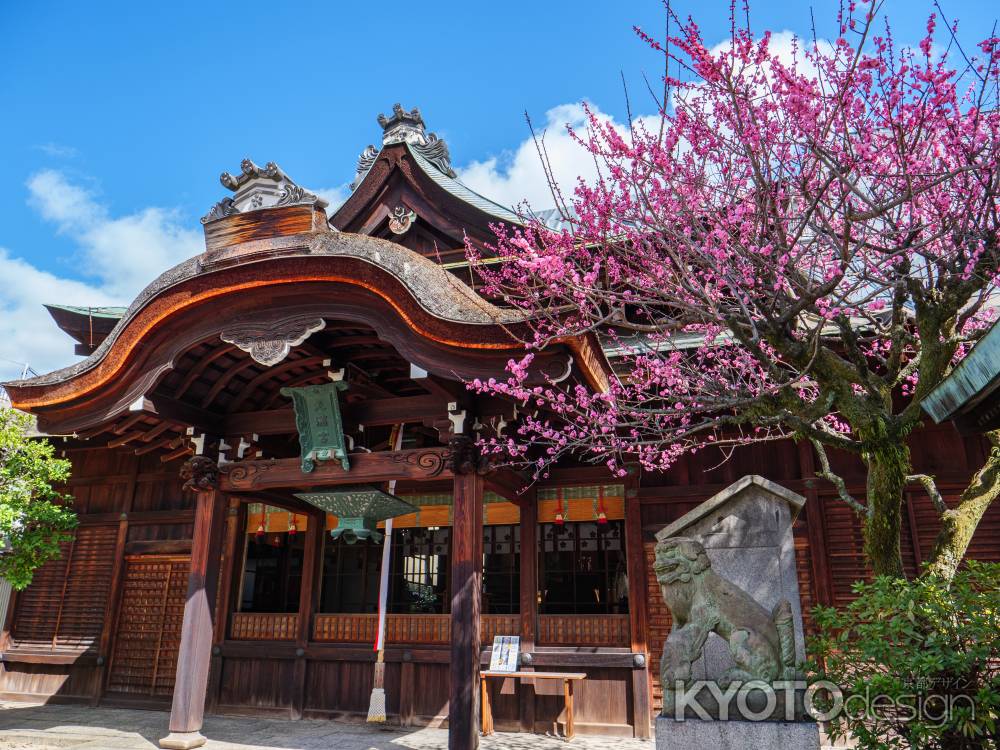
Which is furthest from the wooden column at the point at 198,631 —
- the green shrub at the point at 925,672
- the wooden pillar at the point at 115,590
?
the green shrub at the point at 925,672

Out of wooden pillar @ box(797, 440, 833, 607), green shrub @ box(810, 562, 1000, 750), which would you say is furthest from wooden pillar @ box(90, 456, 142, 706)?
green shrub @ box(810, 562, 1000, 750)

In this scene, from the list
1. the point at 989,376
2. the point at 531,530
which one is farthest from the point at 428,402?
the point at 989,376

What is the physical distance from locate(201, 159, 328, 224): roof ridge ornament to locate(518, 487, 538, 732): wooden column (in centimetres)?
448

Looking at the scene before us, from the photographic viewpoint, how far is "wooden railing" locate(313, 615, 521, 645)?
28.7 ft

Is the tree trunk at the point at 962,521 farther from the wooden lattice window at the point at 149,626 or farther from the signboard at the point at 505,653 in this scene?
the wooden lattice window at the point at 149,626

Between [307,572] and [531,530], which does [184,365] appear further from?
[531,530]

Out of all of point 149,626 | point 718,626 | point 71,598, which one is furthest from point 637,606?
point 71,598

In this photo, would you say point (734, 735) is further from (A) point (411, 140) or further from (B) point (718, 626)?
(A) point (411, 140)

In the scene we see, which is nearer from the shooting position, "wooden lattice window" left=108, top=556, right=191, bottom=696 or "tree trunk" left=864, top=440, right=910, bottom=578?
"tree trunk" left=864, top=440, right=910, bottom=578

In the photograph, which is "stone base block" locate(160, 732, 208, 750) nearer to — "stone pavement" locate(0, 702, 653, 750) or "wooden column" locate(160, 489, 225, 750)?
"wooden column" locate(160, 489, 225, 750)

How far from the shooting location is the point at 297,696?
29.8 feet

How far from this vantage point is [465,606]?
669 centimetres

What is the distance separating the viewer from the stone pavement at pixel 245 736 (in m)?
7.40

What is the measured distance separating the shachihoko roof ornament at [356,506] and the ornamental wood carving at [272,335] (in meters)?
1.66
